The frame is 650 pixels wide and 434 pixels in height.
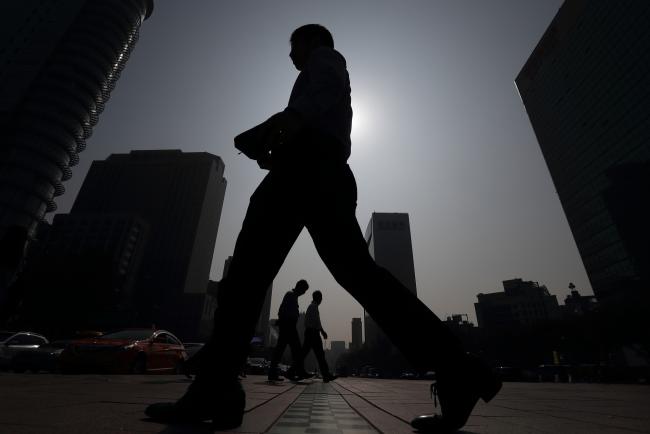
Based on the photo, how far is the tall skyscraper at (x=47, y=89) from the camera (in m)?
66.5

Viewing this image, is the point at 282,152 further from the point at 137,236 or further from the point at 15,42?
the point at 137,236

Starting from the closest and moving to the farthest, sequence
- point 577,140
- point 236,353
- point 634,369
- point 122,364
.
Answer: point 236,353 < point 122,364 < point 634,369 < point 577,140

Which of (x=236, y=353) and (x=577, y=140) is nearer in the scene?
(x=236, y=353)

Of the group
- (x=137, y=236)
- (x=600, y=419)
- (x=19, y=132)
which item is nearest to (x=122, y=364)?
(x=600, y=419)

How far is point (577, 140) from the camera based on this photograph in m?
75.4

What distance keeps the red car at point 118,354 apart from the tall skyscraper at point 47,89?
7427cm

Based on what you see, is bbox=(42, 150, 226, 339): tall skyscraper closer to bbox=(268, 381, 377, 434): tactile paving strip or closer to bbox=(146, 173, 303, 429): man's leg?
bbox=(268, 381, 377, 434): tactile paving strip

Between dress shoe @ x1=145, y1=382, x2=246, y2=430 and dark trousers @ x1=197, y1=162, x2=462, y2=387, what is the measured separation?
71 mm

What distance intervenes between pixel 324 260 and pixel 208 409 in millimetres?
857

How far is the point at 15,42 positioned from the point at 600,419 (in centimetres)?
10489

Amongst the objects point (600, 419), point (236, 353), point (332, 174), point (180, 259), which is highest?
point (180, 259)

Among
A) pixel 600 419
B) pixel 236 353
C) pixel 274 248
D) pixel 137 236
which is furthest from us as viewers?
pixel 137 236

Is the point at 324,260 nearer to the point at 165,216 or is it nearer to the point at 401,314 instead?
the point at 401,314

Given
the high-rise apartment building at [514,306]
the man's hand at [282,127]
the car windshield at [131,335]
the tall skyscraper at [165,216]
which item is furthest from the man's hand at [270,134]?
the high-rise apartment building at [514,306]
